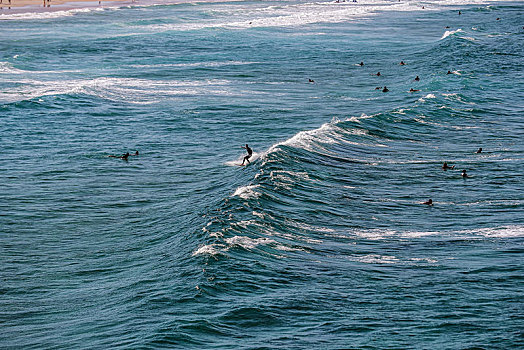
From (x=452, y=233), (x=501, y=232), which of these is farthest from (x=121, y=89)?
(x=501, y=232)

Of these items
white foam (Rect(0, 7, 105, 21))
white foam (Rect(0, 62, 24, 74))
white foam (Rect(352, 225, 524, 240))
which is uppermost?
white foam (Rect(0, 7, 105, 21))

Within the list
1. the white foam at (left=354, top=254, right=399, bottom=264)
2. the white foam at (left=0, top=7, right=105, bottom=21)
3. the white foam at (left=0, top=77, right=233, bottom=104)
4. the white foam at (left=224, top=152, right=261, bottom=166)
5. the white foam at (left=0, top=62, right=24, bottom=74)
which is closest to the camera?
the white foam at (left=354, top=254, right=399, bottom=264)

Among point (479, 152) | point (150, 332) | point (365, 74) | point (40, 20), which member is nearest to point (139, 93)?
point (365, 74)

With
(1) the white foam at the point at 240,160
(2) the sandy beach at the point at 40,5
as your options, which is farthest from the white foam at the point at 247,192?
(2) the sandy beach at the point at 40,5

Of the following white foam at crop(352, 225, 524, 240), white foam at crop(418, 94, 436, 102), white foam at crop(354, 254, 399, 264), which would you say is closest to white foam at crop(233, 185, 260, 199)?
white foam at crop(352, 225, 524, 240)

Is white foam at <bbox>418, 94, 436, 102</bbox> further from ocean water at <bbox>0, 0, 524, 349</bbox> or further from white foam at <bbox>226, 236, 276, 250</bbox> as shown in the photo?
white foam at <bbox>226, 236, 276, 250</bbox>

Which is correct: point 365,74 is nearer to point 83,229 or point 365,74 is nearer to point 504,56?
point 504,56
